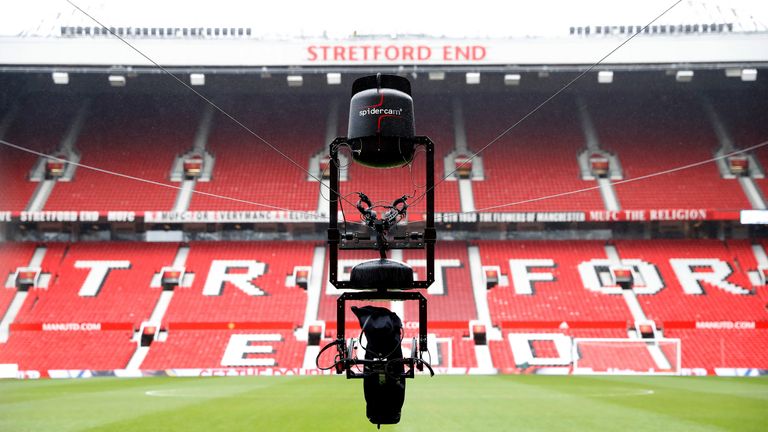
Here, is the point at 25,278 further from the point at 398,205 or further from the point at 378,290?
the point at 378,290

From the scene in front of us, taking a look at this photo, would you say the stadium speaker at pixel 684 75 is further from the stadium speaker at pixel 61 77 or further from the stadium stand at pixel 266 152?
the stadium speaker at pixel 61 77

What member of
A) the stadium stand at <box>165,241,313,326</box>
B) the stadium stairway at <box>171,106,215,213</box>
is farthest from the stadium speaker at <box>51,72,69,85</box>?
the stadium stand at <box>165,241,313,326</box>

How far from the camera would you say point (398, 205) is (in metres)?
30.3

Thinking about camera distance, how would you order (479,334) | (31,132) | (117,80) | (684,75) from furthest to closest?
(31,132) < (117,80) < (684,75) < (479,334)

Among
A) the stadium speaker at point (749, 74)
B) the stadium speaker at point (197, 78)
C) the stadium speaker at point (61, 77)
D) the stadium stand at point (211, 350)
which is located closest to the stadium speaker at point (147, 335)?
the stadium stand at point (211, 350)

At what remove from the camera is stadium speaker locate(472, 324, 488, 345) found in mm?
29656

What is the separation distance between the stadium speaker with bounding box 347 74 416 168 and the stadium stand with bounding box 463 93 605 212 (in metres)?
27.6

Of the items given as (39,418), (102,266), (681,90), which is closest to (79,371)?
(102,266)

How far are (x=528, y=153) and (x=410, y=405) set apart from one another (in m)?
22.1

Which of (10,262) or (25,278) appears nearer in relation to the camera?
(25,278)

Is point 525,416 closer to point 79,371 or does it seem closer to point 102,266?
point 79,371

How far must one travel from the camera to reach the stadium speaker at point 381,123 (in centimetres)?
652

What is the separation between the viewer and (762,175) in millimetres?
35281

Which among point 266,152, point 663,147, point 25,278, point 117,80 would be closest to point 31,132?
point 117,80
